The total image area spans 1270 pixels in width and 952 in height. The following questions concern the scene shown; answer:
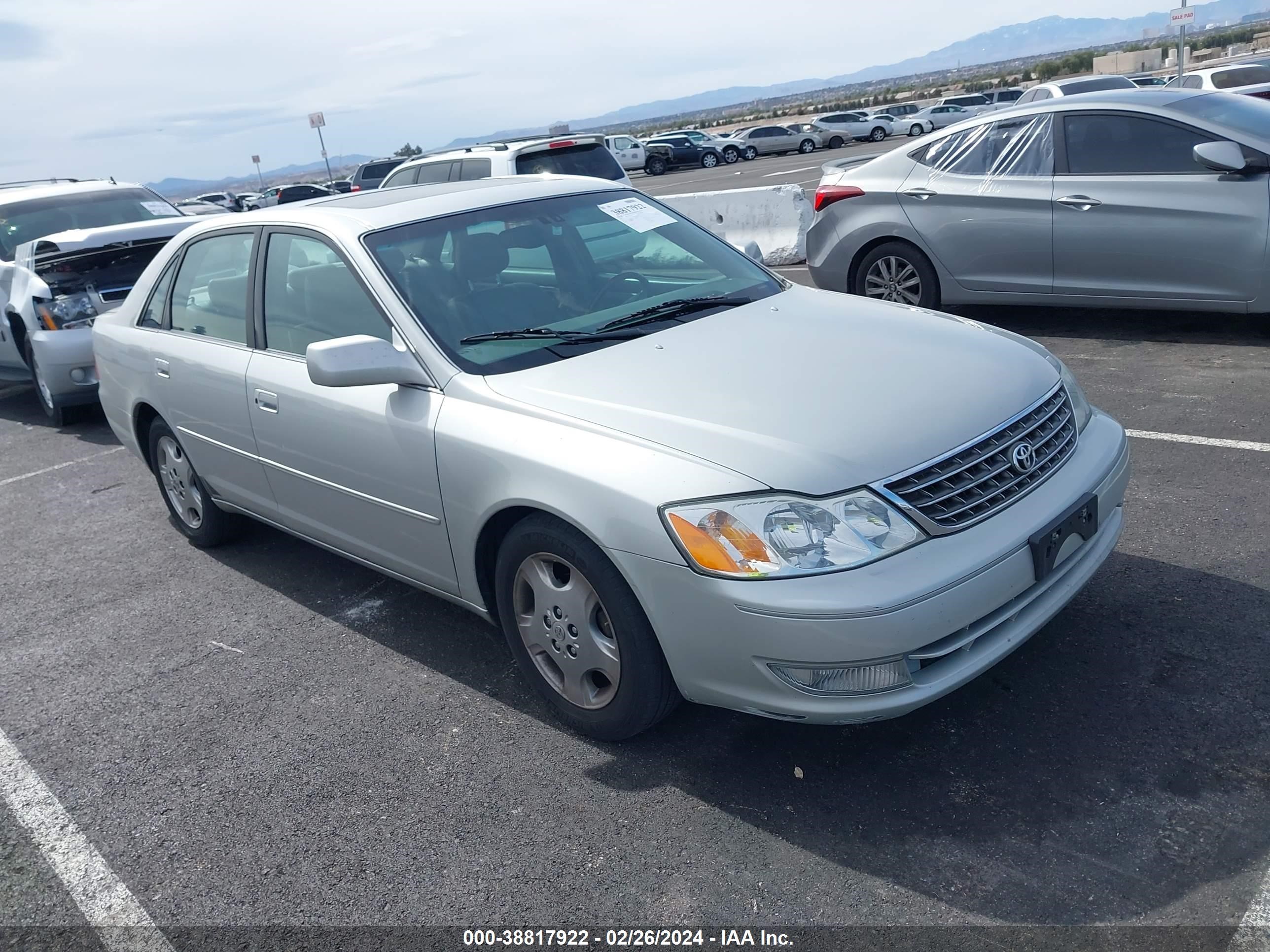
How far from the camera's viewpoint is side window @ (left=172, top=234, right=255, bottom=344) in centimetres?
443

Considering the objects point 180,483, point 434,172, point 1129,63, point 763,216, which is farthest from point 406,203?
point 1129,63

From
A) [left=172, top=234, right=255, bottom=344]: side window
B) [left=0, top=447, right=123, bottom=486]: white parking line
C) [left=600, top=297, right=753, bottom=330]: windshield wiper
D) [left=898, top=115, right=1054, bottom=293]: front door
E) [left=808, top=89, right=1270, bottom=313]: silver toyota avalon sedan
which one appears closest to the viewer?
[left=600, top=297, right=753, bottom=330]: windshield wiper

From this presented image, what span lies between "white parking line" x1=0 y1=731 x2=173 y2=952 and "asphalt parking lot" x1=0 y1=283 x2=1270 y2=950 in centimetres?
3

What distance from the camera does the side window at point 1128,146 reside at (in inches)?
253

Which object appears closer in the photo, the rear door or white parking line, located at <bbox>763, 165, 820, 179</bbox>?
the rear door

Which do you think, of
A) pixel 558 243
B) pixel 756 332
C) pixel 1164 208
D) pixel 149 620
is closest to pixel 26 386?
pixel 149 620

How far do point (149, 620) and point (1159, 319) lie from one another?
261 inches

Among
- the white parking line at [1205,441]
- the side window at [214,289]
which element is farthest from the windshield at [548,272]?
the white parking line at [1205,441]

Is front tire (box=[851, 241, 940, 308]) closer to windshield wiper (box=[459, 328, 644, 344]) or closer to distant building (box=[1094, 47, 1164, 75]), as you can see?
windshield wiper (box=[459, 328, 644, 344])

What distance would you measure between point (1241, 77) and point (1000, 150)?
37.6 feet

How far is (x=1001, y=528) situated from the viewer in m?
2.83

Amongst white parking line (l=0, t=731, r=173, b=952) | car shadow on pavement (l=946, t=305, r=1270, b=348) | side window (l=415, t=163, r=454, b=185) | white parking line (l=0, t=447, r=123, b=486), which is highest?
side window (l=415, t=163, r=454, b=185)

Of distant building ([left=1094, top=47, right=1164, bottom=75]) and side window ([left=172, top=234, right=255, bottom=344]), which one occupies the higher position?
side window ([left=172, top=234, right=255, bottom=344])

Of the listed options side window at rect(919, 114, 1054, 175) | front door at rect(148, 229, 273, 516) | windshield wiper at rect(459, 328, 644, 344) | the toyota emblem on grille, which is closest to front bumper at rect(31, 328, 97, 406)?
front door at rect(148, 229, 273, 516)
